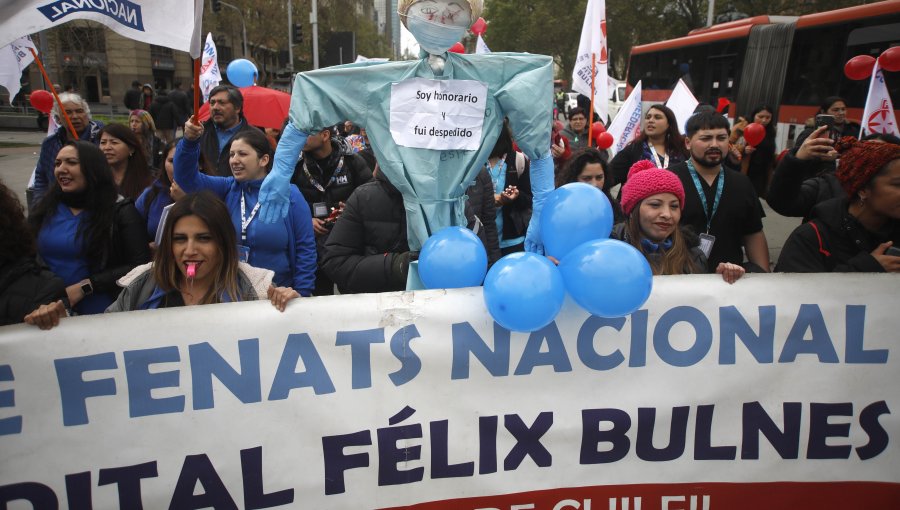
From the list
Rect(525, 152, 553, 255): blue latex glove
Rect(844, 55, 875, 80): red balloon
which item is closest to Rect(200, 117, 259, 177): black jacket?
Rect(525, 152, 553, 255): blue latex glove

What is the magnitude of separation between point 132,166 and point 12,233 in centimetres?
174

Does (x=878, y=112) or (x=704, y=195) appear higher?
(x=878, y=112)

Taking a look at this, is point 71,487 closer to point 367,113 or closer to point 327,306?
point 327,306

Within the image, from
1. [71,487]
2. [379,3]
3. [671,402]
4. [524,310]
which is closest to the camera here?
[524,310]

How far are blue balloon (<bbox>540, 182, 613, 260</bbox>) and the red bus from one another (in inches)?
357

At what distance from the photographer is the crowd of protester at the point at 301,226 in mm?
2262

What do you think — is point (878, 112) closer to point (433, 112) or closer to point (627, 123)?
point (627, 123)

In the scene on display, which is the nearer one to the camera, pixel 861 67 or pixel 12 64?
pixel 12 64

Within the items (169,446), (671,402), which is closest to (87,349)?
(169,446)

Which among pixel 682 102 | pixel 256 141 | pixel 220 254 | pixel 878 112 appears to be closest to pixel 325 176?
pixel 256 141

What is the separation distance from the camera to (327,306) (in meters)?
2.05

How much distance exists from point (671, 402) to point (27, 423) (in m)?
2.10

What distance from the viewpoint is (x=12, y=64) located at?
4.74 metres

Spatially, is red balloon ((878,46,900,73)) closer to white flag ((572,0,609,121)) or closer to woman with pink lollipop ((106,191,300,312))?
white flag ((572,0,609,121))
